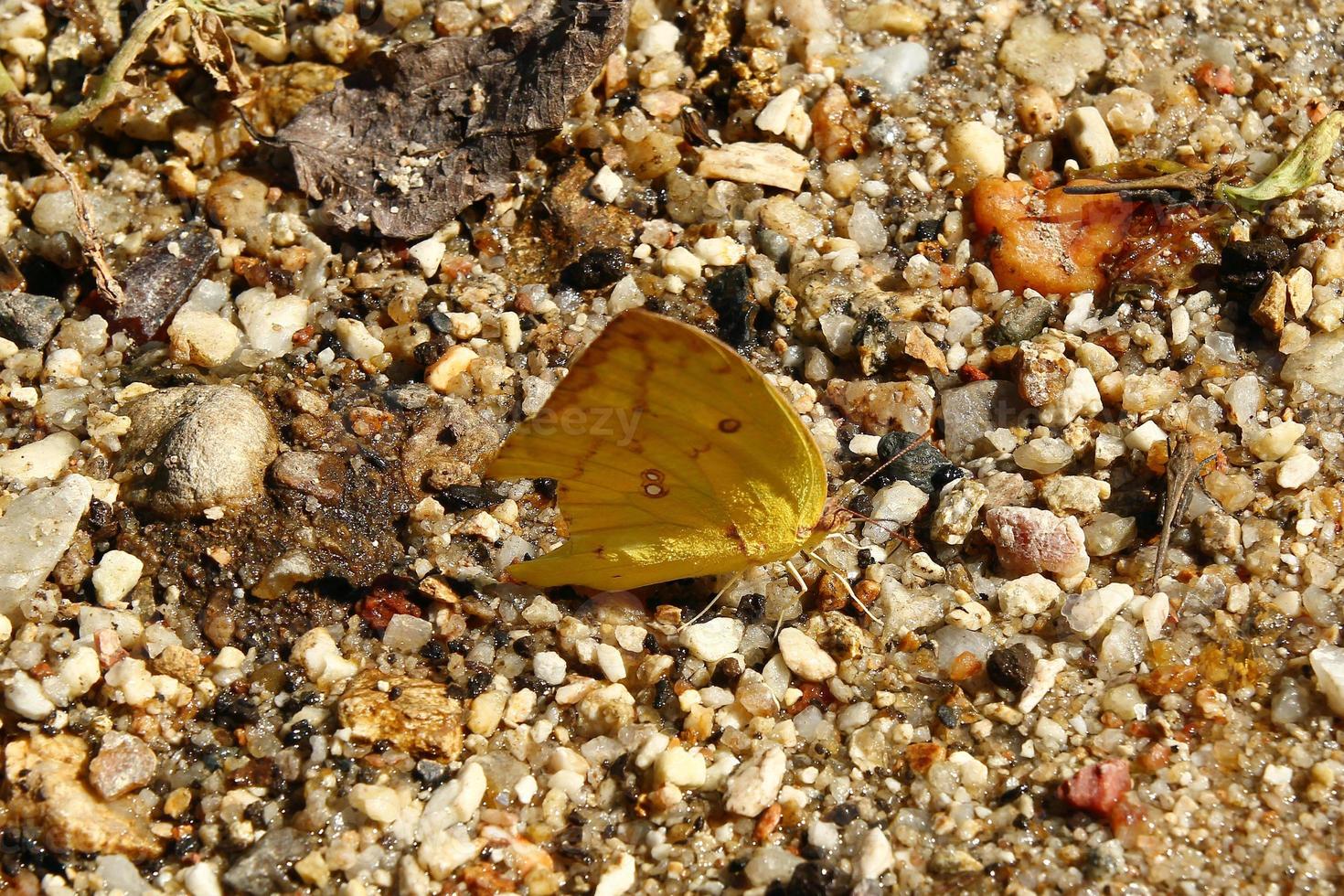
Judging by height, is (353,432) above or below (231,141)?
below

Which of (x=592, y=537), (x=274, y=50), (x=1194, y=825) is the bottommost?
(x=1194, y=825)

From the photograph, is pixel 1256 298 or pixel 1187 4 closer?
pixel 1256 298

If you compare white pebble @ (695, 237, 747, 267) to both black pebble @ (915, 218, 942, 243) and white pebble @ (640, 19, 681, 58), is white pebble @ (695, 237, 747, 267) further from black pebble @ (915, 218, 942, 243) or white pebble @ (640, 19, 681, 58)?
white pebble @ (640, 19, 681, 58)

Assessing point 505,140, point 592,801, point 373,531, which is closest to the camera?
point 592,801

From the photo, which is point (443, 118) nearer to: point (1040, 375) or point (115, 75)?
point (115, 75)

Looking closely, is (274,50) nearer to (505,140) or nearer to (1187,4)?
(505,140)

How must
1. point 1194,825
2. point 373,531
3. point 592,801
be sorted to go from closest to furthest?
point 1194,825
point 592,801
point 373,531

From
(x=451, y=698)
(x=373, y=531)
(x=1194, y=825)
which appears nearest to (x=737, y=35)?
(x=373, y=531)

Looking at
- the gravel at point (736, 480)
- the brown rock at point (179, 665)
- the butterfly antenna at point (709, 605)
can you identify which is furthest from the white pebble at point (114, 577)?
the butterfly antenna at point (709, 605)
